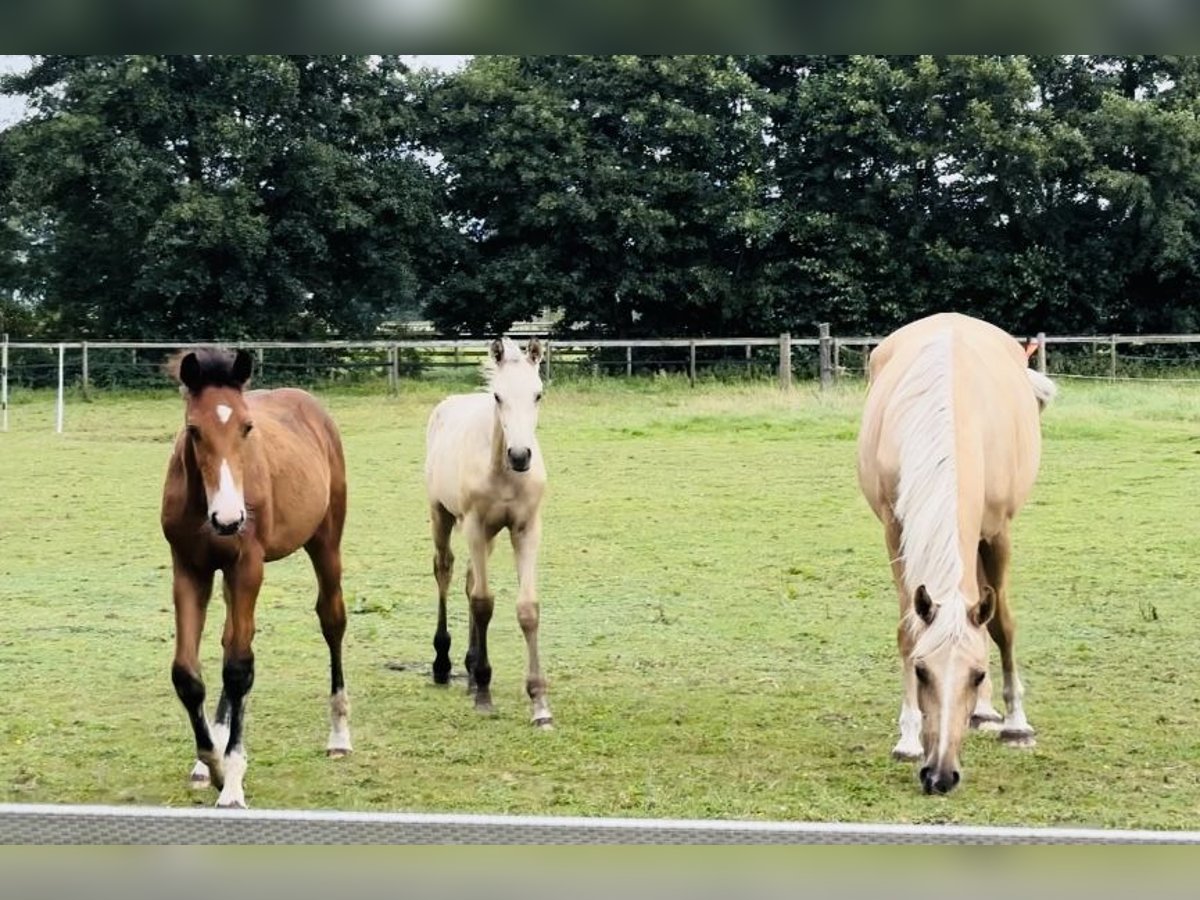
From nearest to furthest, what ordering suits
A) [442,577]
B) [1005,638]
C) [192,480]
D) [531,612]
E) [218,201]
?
[192,480] < [1005,638] < [531,612] < [442,577] < [218,201]

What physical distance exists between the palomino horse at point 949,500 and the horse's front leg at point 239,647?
1.64 meters

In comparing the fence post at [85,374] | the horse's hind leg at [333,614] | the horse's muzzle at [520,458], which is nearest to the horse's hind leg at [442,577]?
the horse's hind leg at [333,614]

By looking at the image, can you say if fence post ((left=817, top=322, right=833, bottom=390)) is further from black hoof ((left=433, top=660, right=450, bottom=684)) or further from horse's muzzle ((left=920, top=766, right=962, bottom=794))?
horse's muzzle ((left=920, top=766, right=962, bottom=794))

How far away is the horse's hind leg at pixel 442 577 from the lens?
4.94 metres

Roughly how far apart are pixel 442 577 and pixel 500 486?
74cm

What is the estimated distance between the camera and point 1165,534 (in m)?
7.88

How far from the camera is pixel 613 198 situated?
59.1 ft

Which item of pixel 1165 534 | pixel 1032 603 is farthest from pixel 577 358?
pixel 1032 603

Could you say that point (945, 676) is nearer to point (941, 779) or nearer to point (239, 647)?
point (941, 779)

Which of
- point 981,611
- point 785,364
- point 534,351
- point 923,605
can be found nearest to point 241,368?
point 534,351

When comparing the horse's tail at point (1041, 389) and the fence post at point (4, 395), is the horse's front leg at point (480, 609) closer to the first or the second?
the horse's tail at point (1041, 389)

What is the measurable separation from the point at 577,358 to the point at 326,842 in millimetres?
15317
